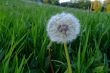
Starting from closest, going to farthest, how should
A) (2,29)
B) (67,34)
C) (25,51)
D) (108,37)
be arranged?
1. (67,34)
2. (25,51)
3. (108,37)
4. (2,29)

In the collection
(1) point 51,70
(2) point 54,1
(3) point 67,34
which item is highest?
(3) point 67,34

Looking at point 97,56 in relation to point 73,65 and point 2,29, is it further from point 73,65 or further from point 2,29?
point 2,29

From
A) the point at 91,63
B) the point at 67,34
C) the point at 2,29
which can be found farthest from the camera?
the point at 2,29

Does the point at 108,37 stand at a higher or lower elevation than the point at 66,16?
lower

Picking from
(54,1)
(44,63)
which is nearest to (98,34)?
(44,63)

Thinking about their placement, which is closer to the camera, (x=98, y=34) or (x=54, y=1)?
(x=98, y=34)

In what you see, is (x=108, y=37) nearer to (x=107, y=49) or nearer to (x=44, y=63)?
(x=107, y=49)
